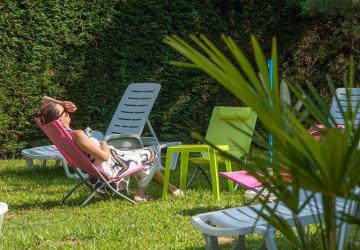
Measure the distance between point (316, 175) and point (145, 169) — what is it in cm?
526

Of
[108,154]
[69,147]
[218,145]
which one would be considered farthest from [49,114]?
[218,145]

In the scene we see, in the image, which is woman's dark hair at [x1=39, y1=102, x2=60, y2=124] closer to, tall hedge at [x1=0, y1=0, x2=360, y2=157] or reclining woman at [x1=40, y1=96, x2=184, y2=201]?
reclining woman at [x1=40, y1=96, x2=184, y2=201]

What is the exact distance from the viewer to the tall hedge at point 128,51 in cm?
952

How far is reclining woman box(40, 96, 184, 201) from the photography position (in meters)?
5.57

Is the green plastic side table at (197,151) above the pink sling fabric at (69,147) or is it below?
below

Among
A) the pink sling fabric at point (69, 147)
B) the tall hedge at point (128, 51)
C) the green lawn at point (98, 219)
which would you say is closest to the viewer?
the green lawn at point (98, 219)

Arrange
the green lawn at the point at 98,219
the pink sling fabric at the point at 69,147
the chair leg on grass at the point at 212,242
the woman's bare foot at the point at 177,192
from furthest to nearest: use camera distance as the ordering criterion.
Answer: the woman's bare foot at the point at 177,192 → the pink sling fabric at the point at 69,147 → the green lawn at the point at 98,219 → the chair leg on grass at the point at 212,242

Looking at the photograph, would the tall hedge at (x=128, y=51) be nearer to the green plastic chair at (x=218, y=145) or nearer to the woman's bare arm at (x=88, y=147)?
the green plastic chair at (x=218, y=145)

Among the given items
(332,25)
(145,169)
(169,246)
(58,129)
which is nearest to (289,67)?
(332,25)

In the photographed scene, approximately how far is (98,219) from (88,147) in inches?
27.8

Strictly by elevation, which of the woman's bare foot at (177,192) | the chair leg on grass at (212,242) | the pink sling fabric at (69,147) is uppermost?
the chair leg on grass at (212,242)

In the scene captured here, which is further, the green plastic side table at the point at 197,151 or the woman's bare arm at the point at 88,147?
the green plastic side table at the point at 197,151

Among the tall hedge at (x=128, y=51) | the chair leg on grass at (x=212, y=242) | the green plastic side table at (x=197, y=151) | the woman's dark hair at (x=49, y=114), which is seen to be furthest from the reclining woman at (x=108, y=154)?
the tall hedge at (x=128, y=51)

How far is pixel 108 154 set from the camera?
5727mm
